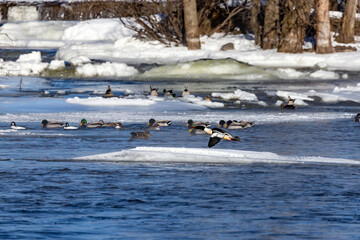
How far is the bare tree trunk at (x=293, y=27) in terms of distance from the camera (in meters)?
33.2

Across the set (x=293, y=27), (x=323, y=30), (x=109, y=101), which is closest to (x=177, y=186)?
(x=109, y=101)

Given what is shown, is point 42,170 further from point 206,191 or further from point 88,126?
point 88,126

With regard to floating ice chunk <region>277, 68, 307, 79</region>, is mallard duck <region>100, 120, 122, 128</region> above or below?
below

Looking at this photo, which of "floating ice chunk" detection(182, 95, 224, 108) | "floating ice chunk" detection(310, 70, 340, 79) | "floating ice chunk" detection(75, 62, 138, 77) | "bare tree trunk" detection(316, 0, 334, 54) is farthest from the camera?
"bare tree trunk" detection(316, 0, 334, 54)

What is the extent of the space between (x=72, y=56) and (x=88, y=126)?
1812 cm

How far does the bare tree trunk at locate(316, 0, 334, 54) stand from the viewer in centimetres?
3288

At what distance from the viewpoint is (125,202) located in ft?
33.9

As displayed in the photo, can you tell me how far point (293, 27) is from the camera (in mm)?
33531

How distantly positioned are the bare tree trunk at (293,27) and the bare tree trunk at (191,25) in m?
3.75

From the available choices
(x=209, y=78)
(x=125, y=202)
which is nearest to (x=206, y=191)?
(x=125, y=202)

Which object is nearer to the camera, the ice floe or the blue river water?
the blue river water

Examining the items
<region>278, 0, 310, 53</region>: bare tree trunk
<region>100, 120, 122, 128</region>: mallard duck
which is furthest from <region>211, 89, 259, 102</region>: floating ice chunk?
<region>278, 0, 310, 53</region>: bare tree trunk

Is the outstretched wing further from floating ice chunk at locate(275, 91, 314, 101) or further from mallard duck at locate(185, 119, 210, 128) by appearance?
floating ice chunk at locate(275, 91, 314, 101)

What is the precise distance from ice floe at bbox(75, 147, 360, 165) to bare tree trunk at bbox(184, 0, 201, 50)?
70.2 feet
